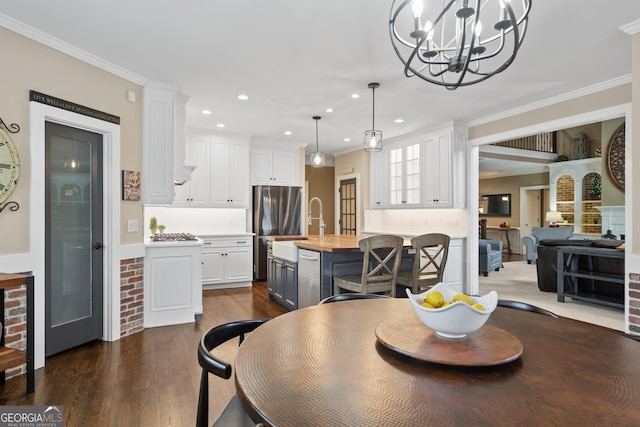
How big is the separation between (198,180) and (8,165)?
350 centimetres

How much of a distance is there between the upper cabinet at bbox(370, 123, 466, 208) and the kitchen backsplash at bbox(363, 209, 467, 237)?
1.18 ft

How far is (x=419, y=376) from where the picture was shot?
1.05m

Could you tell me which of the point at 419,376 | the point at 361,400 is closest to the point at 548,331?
the point at 419,376

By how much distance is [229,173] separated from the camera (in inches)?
252

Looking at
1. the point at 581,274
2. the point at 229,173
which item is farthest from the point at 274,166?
the point at 581,274

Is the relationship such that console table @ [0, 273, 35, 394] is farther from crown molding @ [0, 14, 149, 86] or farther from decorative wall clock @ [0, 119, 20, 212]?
crown molding @ [0, 14, 149, 86]

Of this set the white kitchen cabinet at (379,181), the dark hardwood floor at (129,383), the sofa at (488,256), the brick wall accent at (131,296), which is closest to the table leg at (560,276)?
the sofa at (488,256)

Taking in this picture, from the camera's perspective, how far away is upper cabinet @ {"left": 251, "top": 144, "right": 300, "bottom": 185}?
22.4ft

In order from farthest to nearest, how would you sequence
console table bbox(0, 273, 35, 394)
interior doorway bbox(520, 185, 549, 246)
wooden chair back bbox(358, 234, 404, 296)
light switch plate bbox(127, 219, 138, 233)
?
interior doorway bbox(520, 185, 549, 246) < light switch plate bbox(127, 219, 138, 233) < wooden chair back bbox(358, 234, 404, 296) < console table bbox(0, 273, 35, 394)

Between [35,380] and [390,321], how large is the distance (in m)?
2.66

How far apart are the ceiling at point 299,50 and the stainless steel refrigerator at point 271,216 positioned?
6.50 feet

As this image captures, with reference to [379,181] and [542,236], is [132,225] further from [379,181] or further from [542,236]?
[542,236]

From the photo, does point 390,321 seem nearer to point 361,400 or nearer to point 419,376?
point 419,376

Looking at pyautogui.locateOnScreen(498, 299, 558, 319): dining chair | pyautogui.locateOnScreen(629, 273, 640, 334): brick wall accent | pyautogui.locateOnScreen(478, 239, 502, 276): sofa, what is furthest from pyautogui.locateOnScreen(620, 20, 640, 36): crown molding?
pyautogui.locateOnScreen(478, 239, 502, 276): sofa
